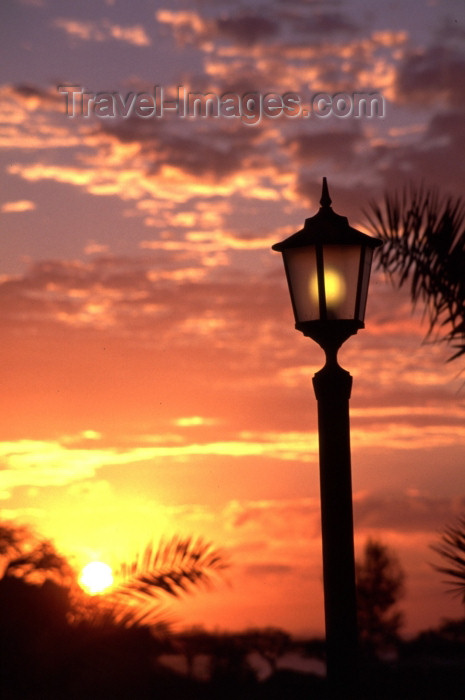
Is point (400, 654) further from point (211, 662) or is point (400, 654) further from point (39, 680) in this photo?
point (39, 680)

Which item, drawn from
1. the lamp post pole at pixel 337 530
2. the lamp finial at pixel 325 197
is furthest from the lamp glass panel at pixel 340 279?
the lamp finial at pixel 325 197

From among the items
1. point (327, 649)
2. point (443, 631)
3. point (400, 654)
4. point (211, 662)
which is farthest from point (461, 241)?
point (400, 654)

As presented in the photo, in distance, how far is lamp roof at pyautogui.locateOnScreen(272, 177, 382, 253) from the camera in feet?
22.0

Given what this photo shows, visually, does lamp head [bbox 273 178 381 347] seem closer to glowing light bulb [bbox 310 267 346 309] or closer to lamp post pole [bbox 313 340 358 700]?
glowing light bulb [bbox 310 267 346 309]

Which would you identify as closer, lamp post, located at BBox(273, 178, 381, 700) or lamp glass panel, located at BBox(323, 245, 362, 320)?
lamp post, located at BBox(273, 178, 381, 700)

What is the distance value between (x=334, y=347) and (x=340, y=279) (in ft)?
1.49

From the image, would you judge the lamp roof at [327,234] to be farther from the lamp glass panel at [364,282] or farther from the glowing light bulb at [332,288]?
the glowing light bulb at [332,288]

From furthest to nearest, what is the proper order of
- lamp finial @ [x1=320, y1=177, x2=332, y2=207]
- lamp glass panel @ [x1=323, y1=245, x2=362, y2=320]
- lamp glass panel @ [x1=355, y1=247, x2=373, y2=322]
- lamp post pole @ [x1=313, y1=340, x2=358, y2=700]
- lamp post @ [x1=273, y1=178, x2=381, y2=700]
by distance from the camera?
lamp finial @ [x1=320, y1=177, x2=332, y2=207] < lamp glass panel @ [x1=355, y1=247, x2=373, y2=322] < lamp glass panel @ [x1=323, y1=245, x2=362, y2=320] < lamp post @ [x1=273, y1=178, x2=381, y2=700] < lamp post pole @ [x1=313, y1=340, x2=358, y2=700]

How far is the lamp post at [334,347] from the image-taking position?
6262 mm

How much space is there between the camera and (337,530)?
20.8 feet

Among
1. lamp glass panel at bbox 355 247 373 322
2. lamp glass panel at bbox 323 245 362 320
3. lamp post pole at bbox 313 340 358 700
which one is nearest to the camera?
lamp post pole at bbox 313 340 358 700

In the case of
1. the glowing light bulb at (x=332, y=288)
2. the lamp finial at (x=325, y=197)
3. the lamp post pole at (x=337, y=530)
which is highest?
the lamp finial at (x=325, y=197)

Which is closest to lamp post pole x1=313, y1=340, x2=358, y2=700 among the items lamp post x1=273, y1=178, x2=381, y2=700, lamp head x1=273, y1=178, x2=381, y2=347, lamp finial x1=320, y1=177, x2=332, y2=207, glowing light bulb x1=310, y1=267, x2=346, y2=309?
lamp post x1=273, y1=178, x2=381, y2=700

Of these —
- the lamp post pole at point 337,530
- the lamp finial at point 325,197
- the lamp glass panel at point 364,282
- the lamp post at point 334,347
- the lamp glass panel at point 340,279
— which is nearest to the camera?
the lamp post pole at point 337,530
